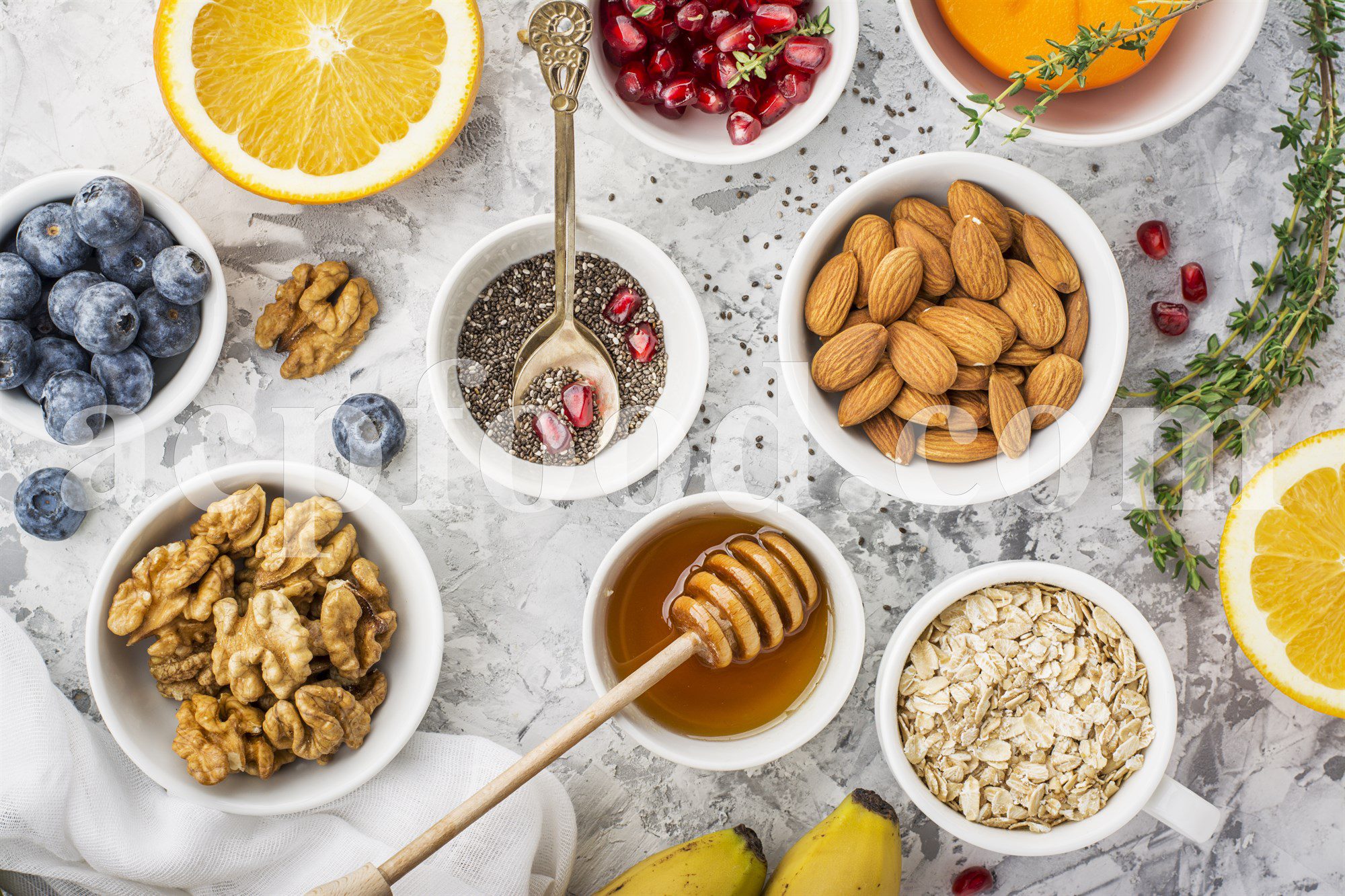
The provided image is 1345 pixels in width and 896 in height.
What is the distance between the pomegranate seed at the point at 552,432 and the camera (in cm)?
138

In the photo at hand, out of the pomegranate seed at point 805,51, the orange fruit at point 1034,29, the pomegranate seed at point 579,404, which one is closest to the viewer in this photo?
the orange fruit at point 1034,29

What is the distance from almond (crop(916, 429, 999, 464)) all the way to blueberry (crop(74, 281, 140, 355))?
1.12 metres

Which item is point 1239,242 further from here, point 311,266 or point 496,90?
point 311,266

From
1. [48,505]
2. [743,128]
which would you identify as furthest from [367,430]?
[743,128]

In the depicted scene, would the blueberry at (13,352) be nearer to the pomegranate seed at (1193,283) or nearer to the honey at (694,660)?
the honey at (694,660)

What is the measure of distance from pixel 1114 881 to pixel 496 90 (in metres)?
1.60

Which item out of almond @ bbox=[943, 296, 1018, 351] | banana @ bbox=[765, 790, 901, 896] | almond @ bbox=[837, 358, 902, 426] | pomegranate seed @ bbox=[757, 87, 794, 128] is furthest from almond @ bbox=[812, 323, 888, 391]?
banana @ bbox=[765, 790, 901, 896]

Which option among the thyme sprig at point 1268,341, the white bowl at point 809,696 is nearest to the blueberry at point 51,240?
the white bowl at point 809,696

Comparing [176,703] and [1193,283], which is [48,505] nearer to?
[176,703]

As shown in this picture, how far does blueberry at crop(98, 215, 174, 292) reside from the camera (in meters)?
1.28

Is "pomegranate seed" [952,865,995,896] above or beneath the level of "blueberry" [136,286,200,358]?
beneath

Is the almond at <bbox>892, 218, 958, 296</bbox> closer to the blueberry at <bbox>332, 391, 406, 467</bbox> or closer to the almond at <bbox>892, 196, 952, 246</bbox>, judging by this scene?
the almond at <bbox>892, 196, 952, 246</bbox>

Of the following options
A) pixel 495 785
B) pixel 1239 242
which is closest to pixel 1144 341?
pixel 1239 242

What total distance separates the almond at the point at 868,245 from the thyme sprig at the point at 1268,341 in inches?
17.0
